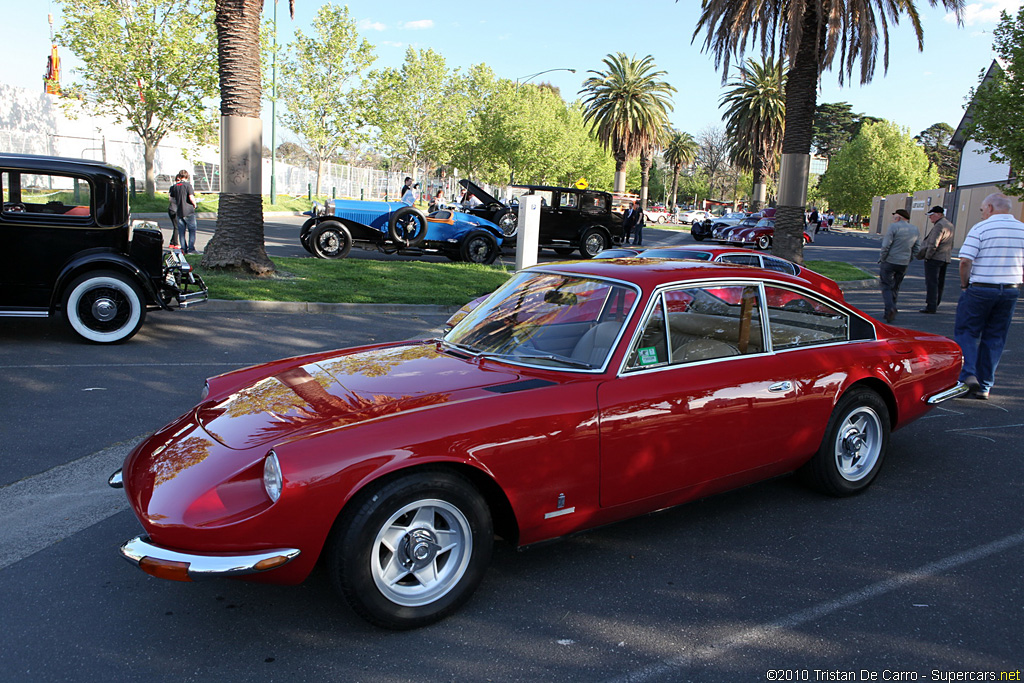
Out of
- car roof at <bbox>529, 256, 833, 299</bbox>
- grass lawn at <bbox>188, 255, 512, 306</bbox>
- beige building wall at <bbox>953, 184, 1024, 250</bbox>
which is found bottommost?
grass lawn at <bbox>188, 255, 512, 306</bbox>

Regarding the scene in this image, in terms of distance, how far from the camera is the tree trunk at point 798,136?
16.4 meters

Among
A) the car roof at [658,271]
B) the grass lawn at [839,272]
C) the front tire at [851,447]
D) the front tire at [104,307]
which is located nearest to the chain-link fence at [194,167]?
the grass lawn at [839,272]

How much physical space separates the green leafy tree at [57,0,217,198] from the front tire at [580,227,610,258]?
1777 cm

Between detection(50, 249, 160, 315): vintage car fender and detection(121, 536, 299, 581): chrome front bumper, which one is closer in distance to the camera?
detection(121, 536, 299, 581): chrome front bumper

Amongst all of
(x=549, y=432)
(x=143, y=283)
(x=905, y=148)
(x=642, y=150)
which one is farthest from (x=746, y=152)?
(x=549, y=432)

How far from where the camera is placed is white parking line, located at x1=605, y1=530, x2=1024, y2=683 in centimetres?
273

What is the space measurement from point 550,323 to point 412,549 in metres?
1.48

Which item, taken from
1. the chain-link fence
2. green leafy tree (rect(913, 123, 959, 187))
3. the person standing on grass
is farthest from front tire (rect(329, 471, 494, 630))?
green leafy tree (rect(913, 123, 959, 187))

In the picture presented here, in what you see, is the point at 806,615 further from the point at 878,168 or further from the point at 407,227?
the point at 878,168

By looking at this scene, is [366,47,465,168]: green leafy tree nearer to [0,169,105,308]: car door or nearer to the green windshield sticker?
[0,169,105,308]: car door

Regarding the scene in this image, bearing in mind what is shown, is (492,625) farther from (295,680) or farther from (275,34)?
(275,34)

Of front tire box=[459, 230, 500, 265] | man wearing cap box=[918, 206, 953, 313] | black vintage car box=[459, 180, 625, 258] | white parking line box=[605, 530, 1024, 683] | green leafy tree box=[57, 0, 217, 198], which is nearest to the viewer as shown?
white parking line box=[605, 530, 1024, 683]

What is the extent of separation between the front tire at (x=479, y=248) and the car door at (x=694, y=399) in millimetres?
14021

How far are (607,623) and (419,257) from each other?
1695 cm
